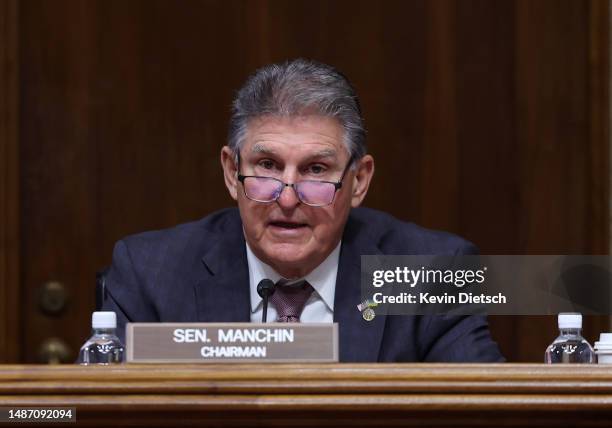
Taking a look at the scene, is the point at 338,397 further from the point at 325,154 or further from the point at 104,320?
the point at 325,154

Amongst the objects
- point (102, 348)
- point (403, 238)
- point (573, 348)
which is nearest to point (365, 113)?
point (403, 238)

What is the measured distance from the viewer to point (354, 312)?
223 centimetres

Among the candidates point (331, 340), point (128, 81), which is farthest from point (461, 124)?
point (331, 340)

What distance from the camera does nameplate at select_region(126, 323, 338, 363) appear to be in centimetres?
137

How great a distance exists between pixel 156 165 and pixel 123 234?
8.8 inches

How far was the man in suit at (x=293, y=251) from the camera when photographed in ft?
7.18

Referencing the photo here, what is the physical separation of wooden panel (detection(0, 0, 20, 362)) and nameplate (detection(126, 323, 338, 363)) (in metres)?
1.90

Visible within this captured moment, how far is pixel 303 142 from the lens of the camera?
220 centimetres

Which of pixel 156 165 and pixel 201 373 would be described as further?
pixel 156 165

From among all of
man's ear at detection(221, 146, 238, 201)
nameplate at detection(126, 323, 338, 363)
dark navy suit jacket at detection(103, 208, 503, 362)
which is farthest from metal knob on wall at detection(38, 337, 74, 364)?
nameplate at detection(126, 323, 338, 363)

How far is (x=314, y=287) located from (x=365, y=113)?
1.07 meters

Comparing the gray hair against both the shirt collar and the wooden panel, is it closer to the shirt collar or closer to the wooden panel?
the shirt collar

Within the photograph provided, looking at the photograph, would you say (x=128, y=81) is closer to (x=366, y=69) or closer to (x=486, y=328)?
(x=366, y=69)

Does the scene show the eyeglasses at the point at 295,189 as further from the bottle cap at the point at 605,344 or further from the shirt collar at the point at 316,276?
the bottle cap at the point at 605,344
